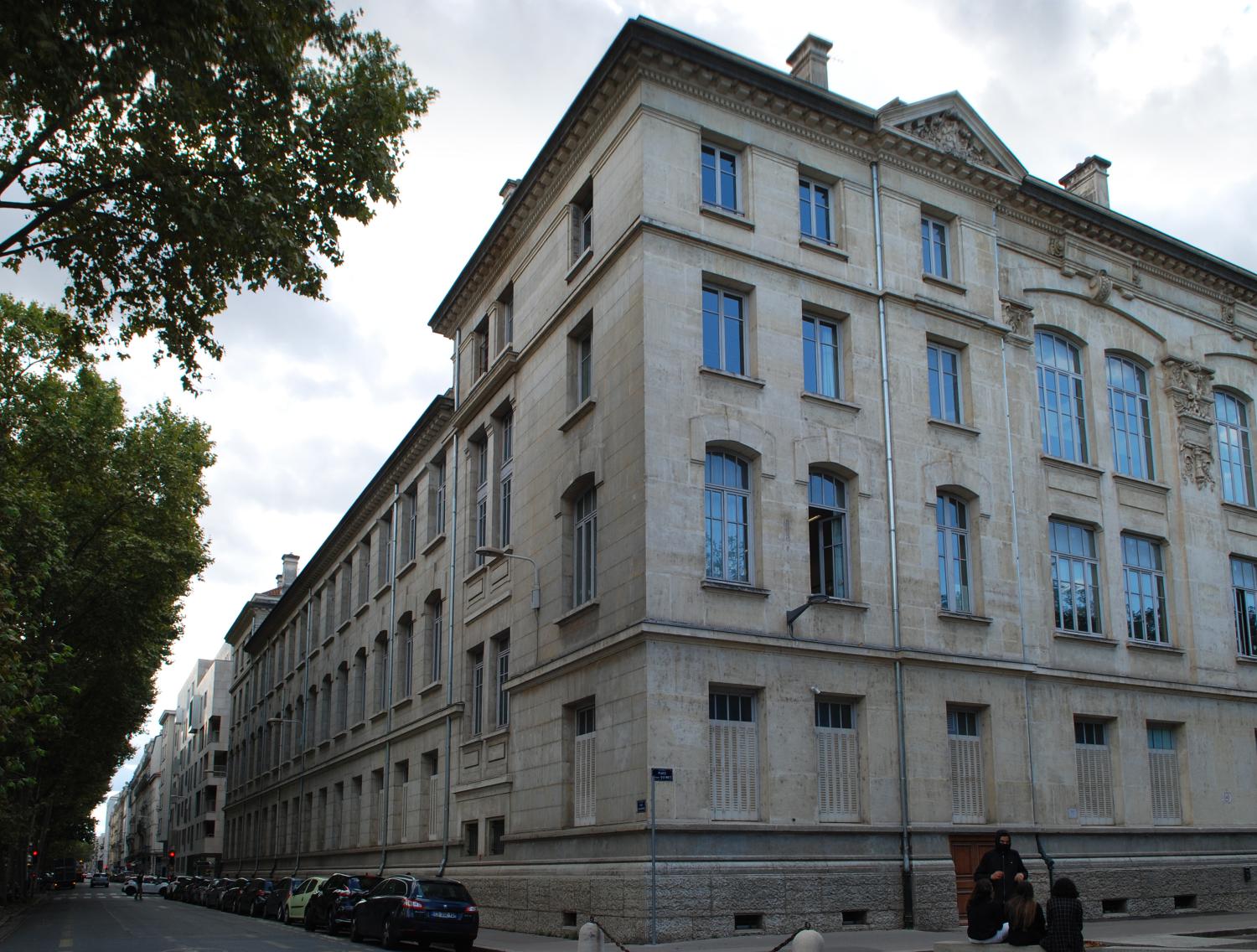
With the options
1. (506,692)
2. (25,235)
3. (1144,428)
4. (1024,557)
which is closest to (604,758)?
(506,692)

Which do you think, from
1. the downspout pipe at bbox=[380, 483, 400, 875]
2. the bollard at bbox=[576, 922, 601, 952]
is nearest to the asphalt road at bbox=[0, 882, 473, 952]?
the downspout pipe at bbox=[380, 483, 400, 875]

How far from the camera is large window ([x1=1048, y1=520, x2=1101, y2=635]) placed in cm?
2659

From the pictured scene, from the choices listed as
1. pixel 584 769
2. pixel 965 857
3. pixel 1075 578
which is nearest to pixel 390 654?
pixel 584 769

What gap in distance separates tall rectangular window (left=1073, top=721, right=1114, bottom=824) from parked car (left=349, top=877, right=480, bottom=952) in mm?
13092

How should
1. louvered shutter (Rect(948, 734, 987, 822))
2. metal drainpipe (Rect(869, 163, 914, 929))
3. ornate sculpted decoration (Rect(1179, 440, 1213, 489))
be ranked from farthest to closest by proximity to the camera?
ornate sculpted decoration (Rect(1179, 440, 1213, 489)) → louvered shutter (Rect(948, 734, 987, 822)) → metal drainpipe (Rect(869, 163, 914, 929))

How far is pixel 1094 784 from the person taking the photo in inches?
1017

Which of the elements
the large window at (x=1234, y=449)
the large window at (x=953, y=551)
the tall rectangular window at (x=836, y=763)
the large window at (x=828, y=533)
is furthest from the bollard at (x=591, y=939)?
the large window at (x=1234, y=449)

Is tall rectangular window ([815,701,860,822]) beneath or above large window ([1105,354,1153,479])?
beneath

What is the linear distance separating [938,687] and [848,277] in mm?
8732

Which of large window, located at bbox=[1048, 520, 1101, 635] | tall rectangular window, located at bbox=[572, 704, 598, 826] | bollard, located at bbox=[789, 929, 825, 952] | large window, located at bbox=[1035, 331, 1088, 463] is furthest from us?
large window, located at bbox=[1035, 331, 1088, 463]

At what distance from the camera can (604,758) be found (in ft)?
72.6

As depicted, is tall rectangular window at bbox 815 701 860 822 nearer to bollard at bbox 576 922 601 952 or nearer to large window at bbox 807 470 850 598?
large window at bbox 807 470 850 598

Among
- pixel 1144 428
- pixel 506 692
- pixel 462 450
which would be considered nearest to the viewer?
pixel 506 692

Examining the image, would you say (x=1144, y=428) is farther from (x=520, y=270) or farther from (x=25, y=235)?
(x=25, y=235)
